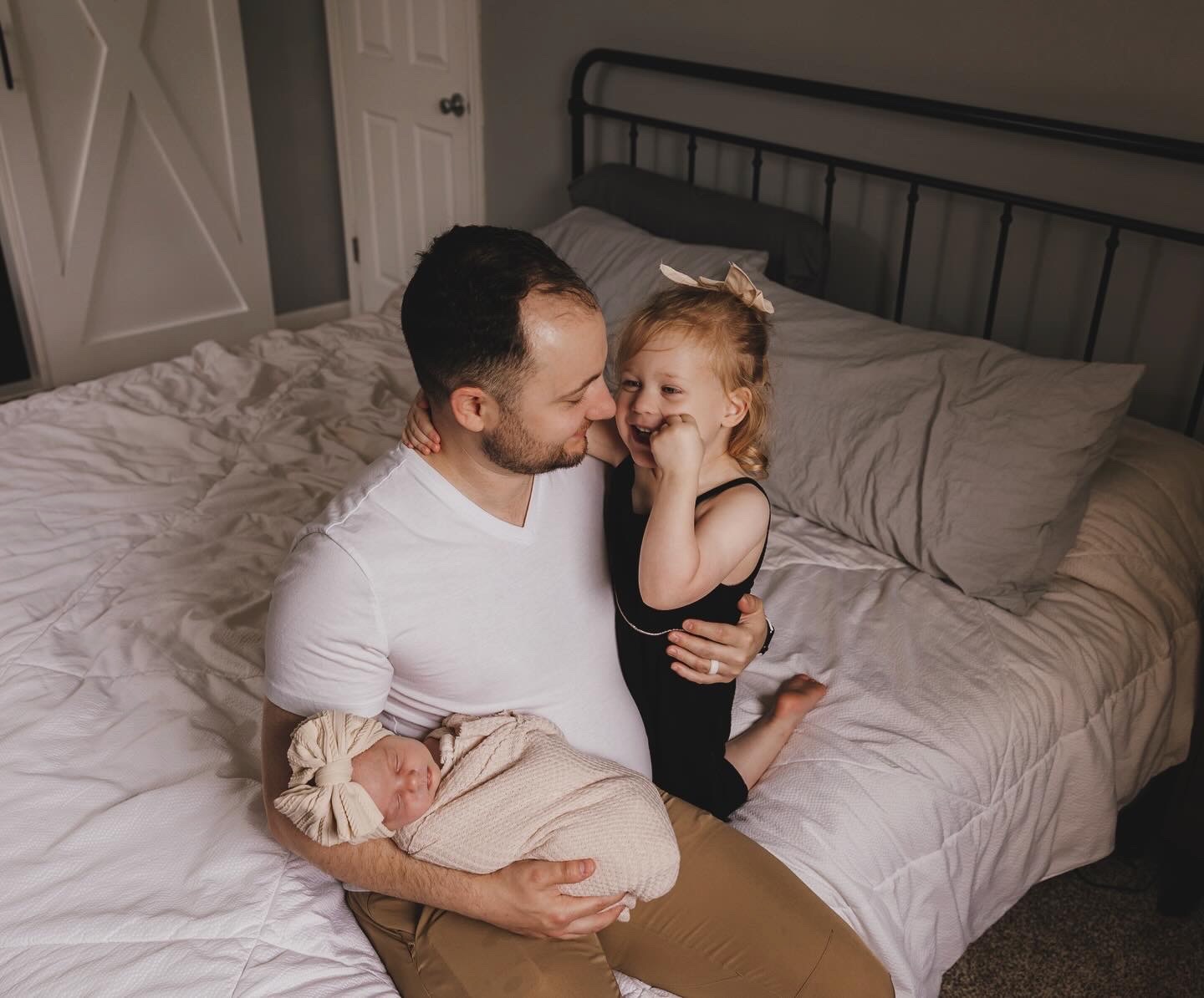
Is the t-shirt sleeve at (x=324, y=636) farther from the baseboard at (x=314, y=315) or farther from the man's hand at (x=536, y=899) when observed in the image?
the baseboard at (x=314, y=315)

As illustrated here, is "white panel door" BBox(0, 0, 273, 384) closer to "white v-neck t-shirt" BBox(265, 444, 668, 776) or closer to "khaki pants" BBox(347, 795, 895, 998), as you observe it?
"white v-neck t-shirt" BBox(265, 444, 668, 776)

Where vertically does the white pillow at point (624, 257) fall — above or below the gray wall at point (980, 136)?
below

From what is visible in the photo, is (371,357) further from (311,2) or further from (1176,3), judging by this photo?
(311,2)

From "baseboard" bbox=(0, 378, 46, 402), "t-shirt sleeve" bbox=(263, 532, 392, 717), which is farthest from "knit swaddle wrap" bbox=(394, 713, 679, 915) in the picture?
"baseboard" bbox=(0, 378, 46, 402)

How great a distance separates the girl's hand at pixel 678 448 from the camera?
1224mm

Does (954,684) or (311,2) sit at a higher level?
(311,2)

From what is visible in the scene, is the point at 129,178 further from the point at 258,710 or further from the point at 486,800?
the point at 486,800

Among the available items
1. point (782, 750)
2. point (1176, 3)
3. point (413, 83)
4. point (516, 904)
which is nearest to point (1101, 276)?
point (1176, 3)

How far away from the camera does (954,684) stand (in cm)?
156

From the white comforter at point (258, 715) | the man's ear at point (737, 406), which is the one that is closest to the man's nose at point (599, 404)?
the man's ear at point (737, 406)

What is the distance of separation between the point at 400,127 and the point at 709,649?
3.07 m

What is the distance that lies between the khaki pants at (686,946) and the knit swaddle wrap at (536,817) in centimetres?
8

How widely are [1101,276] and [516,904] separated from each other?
1567 millimetres

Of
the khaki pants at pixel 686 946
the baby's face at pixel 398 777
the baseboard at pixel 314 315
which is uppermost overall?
the baby's face at pixel 398 777
